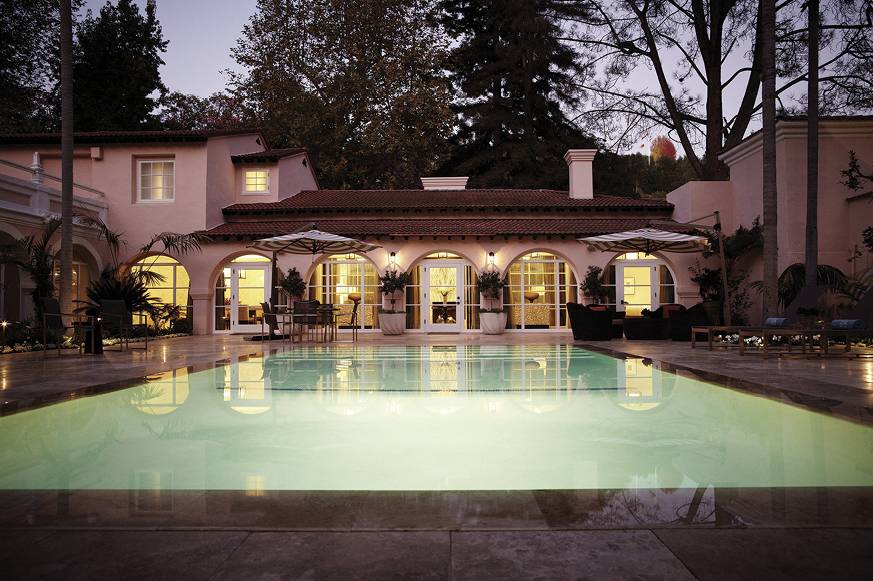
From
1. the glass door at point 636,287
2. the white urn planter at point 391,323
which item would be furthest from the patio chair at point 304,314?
the glass door at point 636,287

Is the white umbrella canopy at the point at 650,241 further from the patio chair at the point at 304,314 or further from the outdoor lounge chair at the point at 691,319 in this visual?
the patio chair at the point at 304,314

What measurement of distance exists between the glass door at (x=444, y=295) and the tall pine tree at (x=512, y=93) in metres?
10.1

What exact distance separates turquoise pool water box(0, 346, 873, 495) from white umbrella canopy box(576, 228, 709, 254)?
7.35 m

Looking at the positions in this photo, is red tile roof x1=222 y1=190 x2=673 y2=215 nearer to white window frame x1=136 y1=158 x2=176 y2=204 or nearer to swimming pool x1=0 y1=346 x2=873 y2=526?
white window frame x1=136 y1=158 x2=176 y2=204

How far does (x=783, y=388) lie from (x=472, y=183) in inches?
907

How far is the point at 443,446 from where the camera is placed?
349cm

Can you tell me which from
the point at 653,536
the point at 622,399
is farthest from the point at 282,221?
the point at 653,536

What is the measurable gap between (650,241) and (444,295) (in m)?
6.66

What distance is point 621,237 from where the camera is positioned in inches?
516

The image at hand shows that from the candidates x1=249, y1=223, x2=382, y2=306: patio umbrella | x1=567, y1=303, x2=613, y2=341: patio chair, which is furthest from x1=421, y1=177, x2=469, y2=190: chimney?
x1=567, y1=303, x2=613, y2=341: patio chair

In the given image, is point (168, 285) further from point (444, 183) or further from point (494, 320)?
point (444, 183)

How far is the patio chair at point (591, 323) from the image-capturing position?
13.2 metres

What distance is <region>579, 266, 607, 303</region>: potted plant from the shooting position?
52.6 ft

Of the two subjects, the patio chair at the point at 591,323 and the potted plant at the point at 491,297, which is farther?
the potted plant at the point at 491,297
